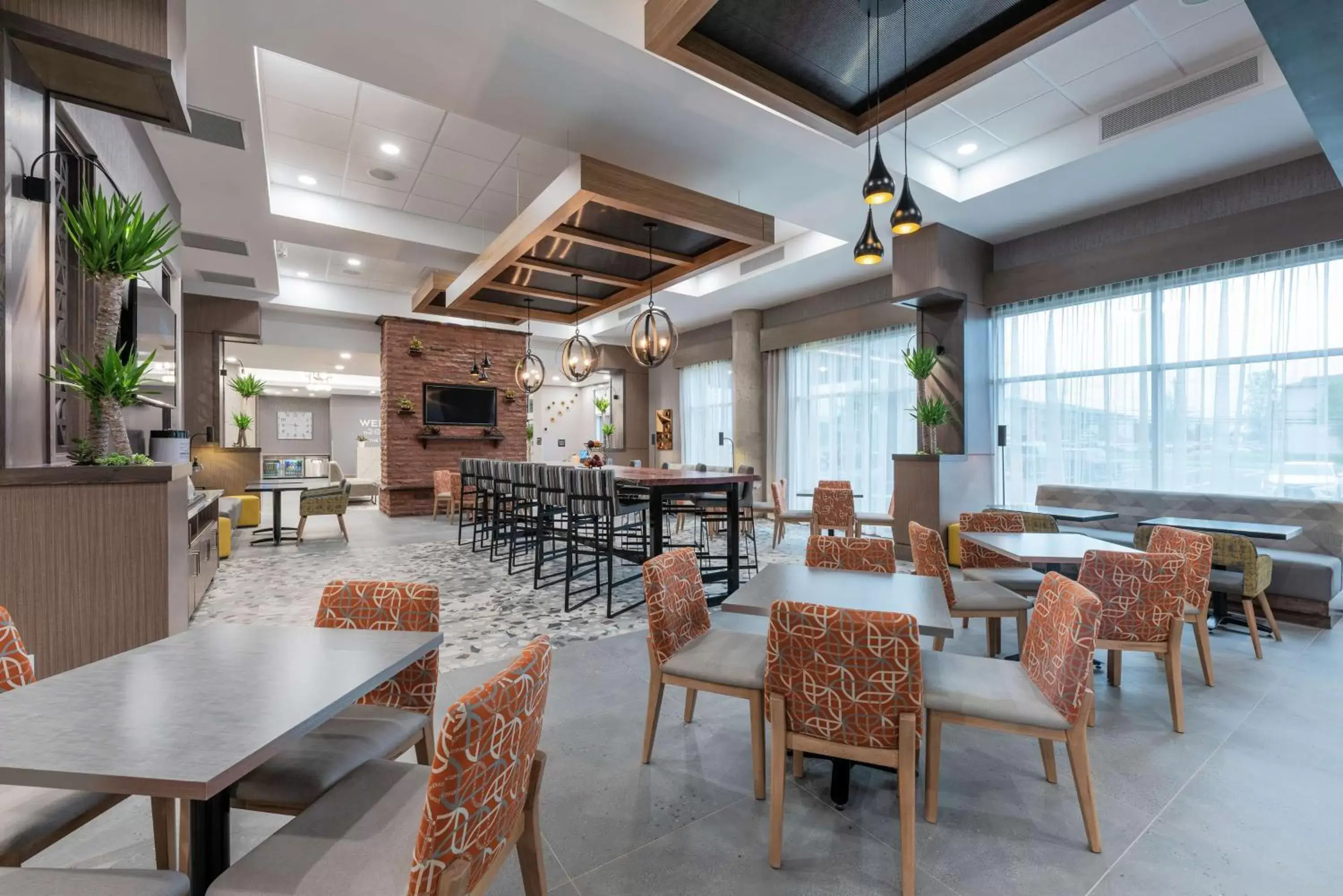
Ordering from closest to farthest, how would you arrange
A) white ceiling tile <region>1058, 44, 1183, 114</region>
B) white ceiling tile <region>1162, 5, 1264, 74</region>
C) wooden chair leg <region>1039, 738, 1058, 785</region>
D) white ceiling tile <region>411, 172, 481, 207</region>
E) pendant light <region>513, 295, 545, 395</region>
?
1. wooden chair leg <region>1039, 738, 1058, 785</region>
2. white ceiling tile <region>1162, 5, 1264, 74</region>
3. white ceiling tile <region>1058, 44, 1183, 114</region>
4. white ceiling tile <region>411, 172, 481, 207</region>
5. pendant light <region>513, 295, 545, 395</region>

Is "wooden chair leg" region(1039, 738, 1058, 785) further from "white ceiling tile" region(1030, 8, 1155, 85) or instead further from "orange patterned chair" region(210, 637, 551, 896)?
"white ceiling tile" region(1030, 8, 1155, 85)

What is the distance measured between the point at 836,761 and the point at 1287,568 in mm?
4252

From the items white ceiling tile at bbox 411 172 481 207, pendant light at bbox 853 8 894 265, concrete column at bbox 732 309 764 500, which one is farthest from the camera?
concrete column at bbox 732 309 764 500

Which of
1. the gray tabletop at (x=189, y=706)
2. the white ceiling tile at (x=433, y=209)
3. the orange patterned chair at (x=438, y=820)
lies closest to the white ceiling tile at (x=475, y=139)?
the white ceiling tile at (x=433, y=209)

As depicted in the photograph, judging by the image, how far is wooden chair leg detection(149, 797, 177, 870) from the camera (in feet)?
4.69

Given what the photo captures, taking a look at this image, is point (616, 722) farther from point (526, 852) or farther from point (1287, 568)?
point (1287, 568)

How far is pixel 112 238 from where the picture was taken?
6.75 ft

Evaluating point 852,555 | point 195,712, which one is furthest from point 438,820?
point 852,555

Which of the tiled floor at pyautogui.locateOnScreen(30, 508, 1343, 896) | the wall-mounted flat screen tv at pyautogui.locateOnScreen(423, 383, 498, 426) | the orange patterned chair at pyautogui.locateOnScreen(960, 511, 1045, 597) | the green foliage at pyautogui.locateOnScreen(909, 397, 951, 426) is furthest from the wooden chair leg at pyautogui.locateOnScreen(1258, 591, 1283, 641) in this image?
the wall-mounted flat screen tv at pyautogui.locateOnScreen(423, 383, 498, 426)

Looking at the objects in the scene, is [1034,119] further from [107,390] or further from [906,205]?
[107,390]

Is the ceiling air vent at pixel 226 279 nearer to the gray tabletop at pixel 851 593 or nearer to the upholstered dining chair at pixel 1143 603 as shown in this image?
the gray tabletop at pixel 851 593

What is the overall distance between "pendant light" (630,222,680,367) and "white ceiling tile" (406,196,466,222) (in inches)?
104

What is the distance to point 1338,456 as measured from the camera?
14.4 ft

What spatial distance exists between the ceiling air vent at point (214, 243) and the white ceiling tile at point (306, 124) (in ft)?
5.74
